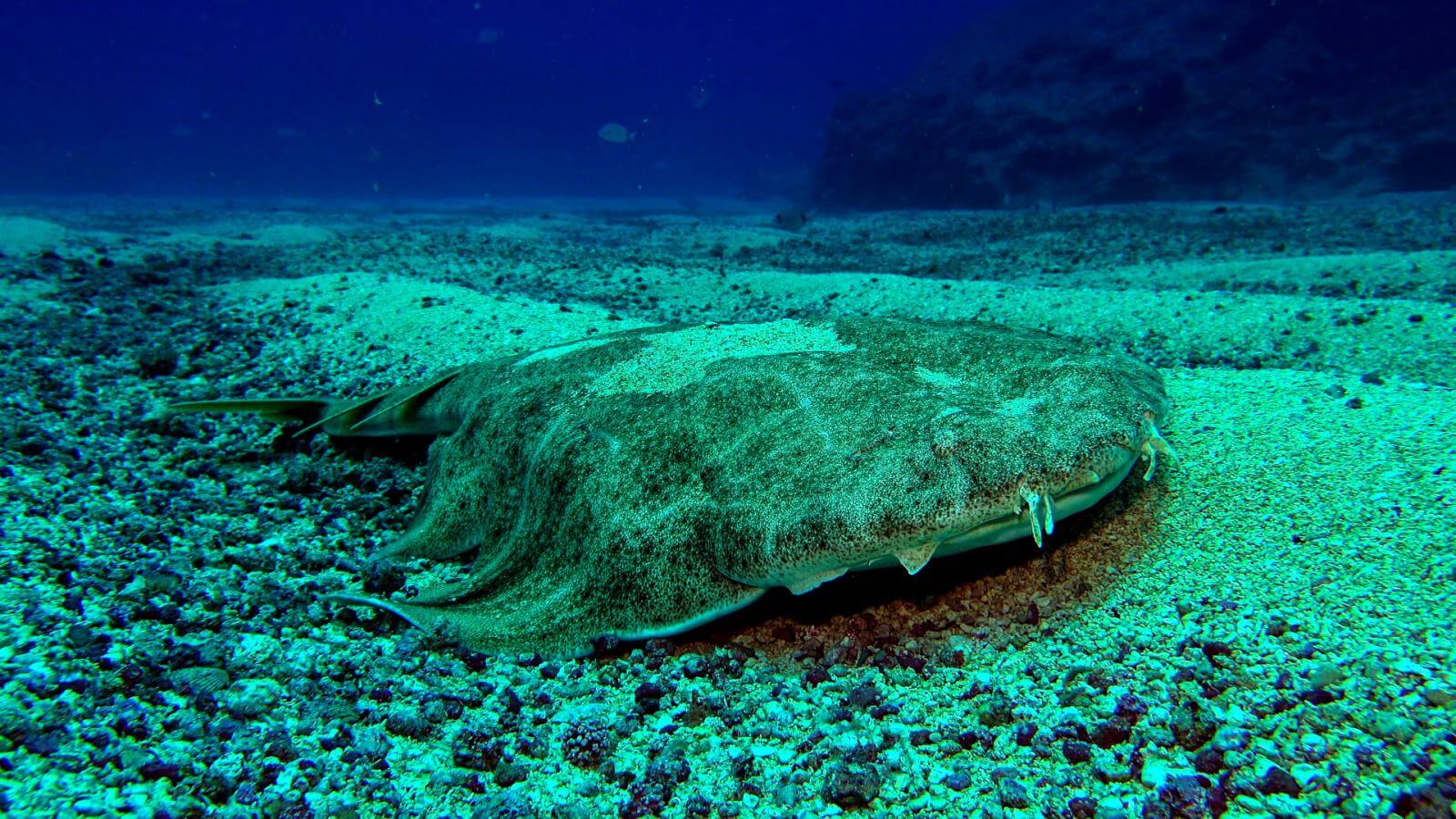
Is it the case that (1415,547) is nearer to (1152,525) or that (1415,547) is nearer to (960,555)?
(1152,525)

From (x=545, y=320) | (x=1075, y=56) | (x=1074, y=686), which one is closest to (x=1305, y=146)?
(x=1075, y=56)

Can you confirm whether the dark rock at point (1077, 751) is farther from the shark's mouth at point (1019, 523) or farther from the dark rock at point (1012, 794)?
the shark's mouth at point (1019, 523)

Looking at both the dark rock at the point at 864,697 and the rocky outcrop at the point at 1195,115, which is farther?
the rocky outcrop at the point at 1195,115

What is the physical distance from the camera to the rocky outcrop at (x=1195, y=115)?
2212 cm

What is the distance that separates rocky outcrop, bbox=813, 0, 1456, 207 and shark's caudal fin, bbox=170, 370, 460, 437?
23742 millimetres

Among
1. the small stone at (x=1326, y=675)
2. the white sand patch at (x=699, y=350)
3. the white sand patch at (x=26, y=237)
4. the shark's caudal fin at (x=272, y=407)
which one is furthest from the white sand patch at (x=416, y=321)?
the small stone at (x=1326, y=675)

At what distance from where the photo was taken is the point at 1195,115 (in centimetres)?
2414

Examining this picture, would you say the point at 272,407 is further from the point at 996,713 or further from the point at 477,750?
the point at 996,713

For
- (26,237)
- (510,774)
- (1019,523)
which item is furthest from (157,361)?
(26,237)

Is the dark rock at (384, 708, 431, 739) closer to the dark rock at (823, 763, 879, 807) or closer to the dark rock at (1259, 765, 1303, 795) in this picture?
the dark rock at (823, 763, 879, 807)

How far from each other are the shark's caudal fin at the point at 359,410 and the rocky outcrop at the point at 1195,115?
77.9ft

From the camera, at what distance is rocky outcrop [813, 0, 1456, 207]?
72.6 ft

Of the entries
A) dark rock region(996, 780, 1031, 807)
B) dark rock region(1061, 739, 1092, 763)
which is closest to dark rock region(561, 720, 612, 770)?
dark rock region(996, 780, 1031, 807)

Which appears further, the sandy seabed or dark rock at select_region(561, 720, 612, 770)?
dark rock at select_region(561, 720, 612, 770)
